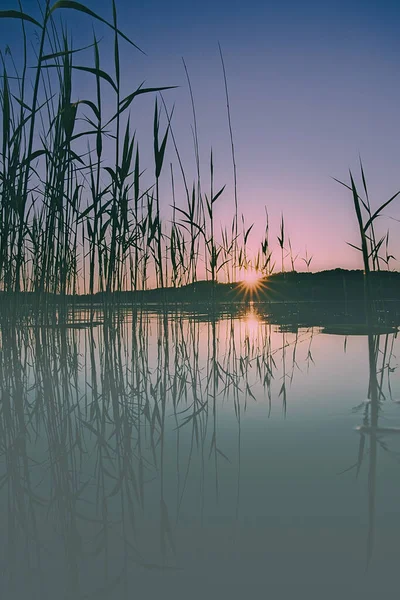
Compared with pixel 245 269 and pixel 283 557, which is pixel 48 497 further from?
pixel 245 269

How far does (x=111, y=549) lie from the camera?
380 millimetres

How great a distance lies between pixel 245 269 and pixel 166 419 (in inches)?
152

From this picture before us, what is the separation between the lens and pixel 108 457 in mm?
608

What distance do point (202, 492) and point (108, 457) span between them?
18 centimetres

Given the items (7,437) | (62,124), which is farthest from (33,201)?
(7,437)

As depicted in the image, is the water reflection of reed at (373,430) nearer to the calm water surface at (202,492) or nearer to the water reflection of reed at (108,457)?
the calm water surface at (202,492)

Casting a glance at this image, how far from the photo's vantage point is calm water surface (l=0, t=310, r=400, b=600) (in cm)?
34

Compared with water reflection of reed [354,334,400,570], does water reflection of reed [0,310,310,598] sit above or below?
below

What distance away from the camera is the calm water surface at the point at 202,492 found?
341mm

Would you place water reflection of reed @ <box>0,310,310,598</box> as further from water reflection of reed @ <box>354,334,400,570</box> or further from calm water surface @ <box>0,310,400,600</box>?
water reflection of reed @ <box>354,334,400,570</box>

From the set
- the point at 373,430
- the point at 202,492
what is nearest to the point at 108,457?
the point at 202,492

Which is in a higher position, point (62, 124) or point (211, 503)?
point (62, 124)

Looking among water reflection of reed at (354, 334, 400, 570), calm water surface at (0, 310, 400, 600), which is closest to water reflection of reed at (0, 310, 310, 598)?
calm water surface at (0, 310, 400, 600)

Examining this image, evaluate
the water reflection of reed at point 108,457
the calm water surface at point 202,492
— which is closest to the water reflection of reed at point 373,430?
the calm water surface at point 202,492
